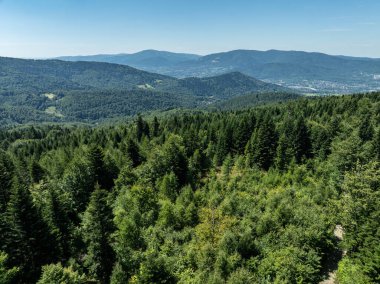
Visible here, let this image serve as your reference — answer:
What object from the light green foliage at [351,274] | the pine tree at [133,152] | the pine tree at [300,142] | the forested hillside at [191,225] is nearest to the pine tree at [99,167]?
the forested hillside at [191,225]

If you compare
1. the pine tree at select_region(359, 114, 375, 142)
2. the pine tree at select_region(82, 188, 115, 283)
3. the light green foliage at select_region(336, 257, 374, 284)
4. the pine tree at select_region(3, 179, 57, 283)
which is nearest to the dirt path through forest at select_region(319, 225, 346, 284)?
the light green foliage at select_region(336, 257, 374, 284)

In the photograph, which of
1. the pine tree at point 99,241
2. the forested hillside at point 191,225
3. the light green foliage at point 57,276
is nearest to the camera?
the light green foliage at point 57,276

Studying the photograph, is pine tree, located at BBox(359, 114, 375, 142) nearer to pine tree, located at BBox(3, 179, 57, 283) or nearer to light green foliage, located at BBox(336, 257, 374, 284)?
light green foliage, located at BBox(336, 257, 374, 284)

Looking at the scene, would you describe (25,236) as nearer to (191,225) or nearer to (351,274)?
(191,225)

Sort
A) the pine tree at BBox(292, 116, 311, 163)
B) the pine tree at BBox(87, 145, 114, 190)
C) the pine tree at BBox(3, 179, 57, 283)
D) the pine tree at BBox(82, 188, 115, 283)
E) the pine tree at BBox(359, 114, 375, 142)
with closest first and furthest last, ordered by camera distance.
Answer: the pine tree at BBox(3, 179, 57, 283), the pine tree at BBox(82, 188, 115, 283), the pine tree at BBox(87, 145, 114, 190), the pine tree at BBox(359, 114, 375, 142), the pine tree at BBox(292, 116, 311, 163)

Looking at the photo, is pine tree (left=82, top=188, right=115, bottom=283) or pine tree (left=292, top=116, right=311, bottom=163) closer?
pine tree (left=82, top=188, right=115, bottom=283)

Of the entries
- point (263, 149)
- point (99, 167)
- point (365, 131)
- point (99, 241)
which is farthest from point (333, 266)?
point (365, 131)

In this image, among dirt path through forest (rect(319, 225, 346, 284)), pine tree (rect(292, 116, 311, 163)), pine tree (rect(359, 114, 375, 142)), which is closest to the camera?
dirt path through forest (rect(319, 225, 346, 284))

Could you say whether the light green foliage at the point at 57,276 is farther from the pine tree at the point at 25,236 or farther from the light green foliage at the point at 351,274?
the light green foliage at the point at 351,274

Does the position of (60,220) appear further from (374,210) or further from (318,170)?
(318,170)

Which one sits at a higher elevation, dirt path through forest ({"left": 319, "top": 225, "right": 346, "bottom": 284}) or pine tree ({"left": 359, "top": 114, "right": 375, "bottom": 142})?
pine tree ({"left": 359, "top": 114, "right": 375, "bottom": 142})

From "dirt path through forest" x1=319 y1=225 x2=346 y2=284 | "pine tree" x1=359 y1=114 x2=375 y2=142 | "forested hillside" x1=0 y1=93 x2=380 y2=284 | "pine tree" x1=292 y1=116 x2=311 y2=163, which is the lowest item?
"dirt path through forest" x1=319 y1=225 x2=346 y2=284
